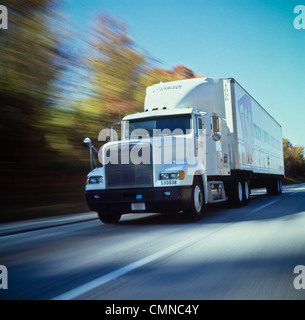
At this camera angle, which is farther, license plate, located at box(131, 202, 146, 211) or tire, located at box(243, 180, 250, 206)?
tire, located at box(243, 180, 250, 206)


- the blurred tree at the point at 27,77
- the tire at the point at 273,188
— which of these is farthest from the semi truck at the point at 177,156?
the tire at the point at 273,188

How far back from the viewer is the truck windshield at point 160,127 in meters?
10.4

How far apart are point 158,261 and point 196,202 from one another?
4.61 m

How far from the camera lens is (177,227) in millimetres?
8977

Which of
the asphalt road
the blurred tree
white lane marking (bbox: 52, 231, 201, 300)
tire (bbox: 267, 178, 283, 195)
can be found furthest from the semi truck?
tire (bbox: 267, 178, 283, 195)

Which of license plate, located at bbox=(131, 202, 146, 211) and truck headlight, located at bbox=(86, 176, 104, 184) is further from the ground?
truck headlight, located at bbox=(86, 176, 104, 184)

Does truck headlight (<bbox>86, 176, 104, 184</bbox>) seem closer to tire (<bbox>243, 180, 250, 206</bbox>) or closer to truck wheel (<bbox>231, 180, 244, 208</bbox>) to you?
truck wheel (<bbox>231, 180, 244, 208</bbox>)

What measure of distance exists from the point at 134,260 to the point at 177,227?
3.51 m

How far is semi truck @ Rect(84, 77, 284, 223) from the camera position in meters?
9.34

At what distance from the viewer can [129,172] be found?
9.54m

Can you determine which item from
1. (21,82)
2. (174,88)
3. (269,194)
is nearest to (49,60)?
(21,82)

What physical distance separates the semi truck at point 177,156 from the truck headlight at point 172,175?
0.02 meters

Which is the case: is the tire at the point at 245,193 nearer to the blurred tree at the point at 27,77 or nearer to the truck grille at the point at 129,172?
the truck grille at the point at 129,172

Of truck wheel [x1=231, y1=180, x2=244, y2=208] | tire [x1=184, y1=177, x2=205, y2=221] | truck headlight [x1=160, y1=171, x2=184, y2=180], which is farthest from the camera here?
truck wheel [x1=231, y1=180, x2=244, y2=208]
